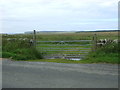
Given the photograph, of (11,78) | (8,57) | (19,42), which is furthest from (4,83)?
(19,42)

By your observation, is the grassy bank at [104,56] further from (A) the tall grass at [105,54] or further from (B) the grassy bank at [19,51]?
(B) the grassy bank at [19,51]

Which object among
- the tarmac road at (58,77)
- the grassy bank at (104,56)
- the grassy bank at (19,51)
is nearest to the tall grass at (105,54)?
the grassy bank at (104,56)

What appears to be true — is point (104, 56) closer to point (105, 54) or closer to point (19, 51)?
point (105, 54)

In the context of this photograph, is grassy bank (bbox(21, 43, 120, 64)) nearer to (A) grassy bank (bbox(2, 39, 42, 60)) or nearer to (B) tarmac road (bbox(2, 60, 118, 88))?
(A) grassy bank (bbox(2, 39, 42, 60))

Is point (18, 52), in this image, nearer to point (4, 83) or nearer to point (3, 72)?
point (3, 72)

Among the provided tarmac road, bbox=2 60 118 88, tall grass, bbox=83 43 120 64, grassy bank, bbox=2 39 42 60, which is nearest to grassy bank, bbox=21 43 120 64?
tall grass, bbox=83 43 120 64

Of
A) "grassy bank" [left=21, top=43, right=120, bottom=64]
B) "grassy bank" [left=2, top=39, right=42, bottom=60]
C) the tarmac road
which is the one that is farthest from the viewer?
"grassy bank" [left=2, top=39, right=42, bottom=60]

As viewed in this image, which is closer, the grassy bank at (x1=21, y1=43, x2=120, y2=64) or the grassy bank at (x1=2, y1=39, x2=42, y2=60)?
the grassy bank at (x1=21, y1=43, x2=120, y2=64)

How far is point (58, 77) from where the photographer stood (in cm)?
823

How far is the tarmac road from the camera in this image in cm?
718

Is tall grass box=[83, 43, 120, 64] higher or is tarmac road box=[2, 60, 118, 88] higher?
tall grass box=[83, 43, 120, 64]

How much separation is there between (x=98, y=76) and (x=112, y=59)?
3774 millimetres

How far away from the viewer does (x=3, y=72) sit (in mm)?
9117

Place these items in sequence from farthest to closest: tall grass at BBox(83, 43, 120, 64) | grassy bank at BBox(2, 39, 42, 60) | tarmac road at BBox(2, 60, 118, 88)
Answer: grassy bank at BBox(2, 39, 42, 60), tall grass at BBox(83, 43, 120, 64), tarmac road at BBox(2, 60, 118, 88)
